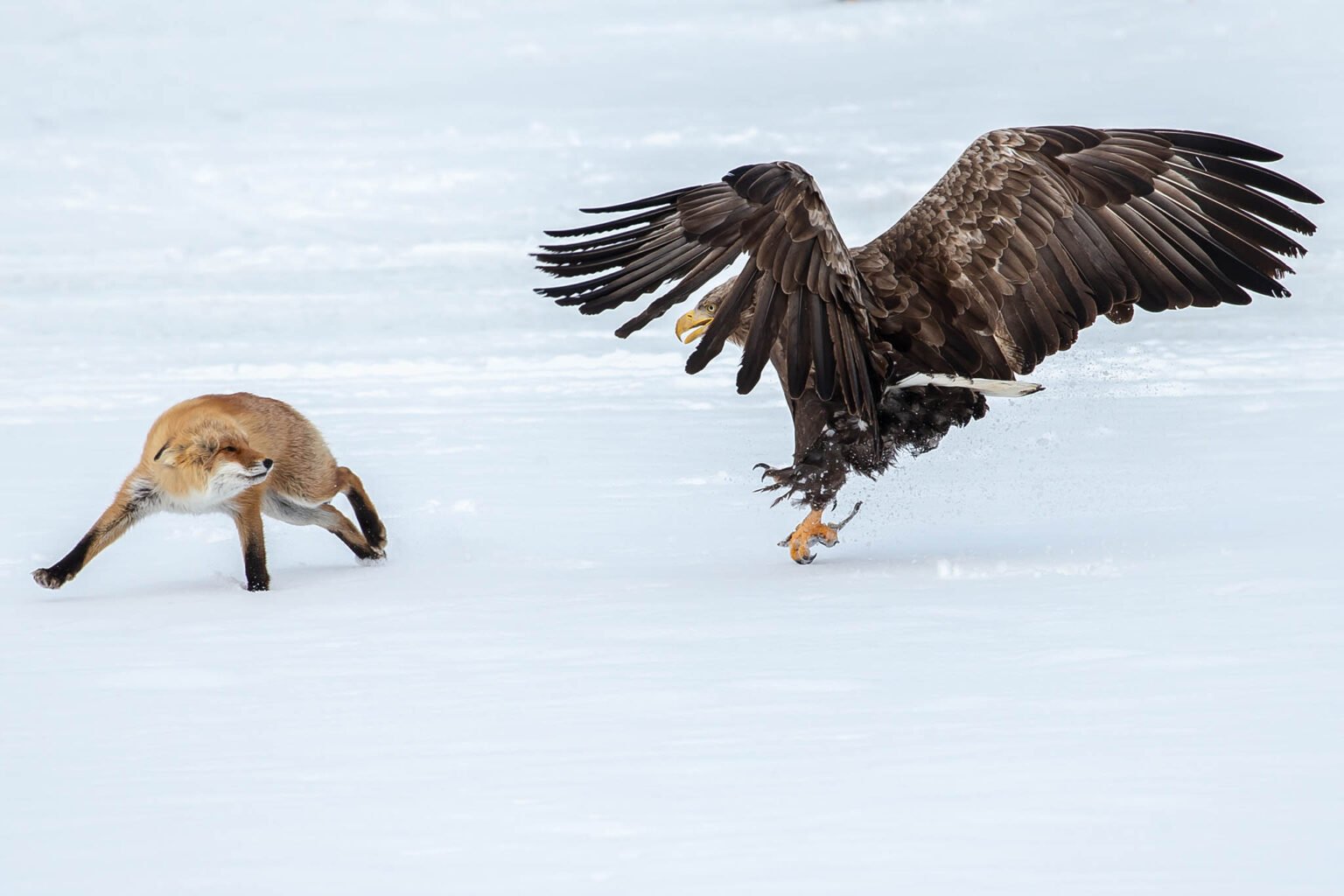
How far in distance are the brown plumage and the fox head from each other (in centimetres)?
130

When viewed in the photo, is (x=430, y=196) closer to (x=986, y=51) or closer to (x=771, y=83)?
(x=771, y=83)

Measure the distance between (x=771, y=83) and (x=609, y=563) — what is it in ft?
62.9

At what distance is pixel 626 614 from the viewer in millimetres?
5445

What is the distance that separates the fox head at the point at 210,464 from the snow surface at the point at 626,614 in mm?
411

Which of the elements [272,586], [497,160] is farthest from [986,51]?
[272,586]

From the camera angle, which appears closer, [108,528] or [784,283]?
[784,283]

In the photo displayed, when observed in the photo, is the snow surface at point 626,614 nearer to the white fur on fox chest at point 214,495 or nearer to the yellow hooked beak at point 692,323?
the white fur on fox chest at point 214,495

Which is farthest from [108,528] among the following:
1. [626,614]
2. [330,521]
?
[626,614]

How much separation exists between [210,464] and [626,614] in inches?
62.2

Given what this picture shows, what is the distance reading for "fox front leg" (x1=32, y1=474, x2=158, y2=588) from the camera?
19.9ft

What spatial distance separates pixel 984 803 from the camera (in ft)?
11.5

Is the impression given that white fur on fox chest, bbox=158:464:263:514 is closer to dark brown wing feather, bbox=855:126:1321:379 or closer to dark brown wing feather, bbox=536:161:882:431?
dark brown wing feather, bbox=536:161:882:431

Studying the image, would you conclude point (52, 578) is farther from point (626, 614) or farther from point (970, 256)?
point (970, 256)

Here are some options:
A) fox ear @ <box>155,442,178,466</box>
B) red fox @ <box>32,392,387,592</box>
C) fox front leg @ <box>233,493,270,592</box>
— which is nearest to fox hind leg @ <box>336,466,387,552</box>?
red fox @ <box>32,392,387,592</box>
